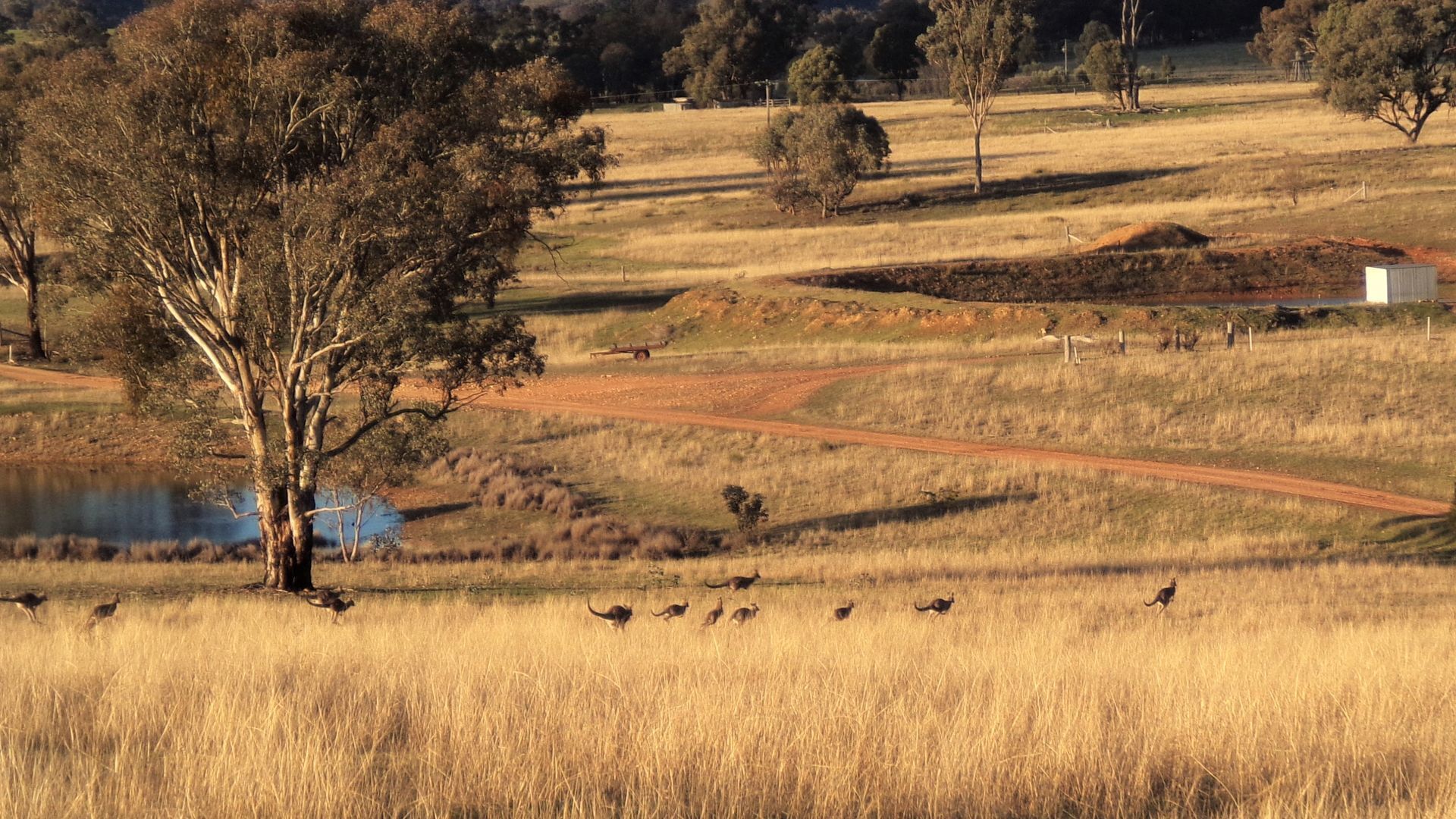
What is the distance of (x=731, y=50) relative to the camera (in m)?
134

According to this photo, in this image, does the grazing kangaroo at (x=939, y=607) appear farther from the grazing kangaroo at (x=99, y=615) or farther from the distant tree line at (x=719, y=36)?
the distant tree line at (x=719, y=36)

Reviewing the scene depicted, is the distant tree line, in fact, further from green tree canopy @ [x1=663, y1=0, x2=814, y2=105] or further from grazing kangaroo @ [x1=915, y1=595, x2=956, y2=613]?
grazing kangaroo @ [x1=915, y1=595, x2=956, y2=613]

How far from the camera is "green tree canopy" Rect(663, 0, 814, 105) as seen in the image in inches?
5241

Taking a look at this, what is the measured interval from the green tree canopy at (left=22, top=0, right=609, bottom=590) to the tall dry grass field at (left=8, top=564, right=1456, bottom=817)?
8502 millimetres

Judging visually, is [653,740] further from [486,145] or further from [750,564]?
[750,564]

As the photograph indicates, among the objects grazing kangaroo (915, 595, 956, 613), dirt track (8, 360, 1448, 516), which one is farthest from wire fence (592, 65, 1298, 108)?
grazing kangaroo (915, 595, 956, 613)

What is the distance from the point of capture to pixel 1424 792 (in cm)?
691

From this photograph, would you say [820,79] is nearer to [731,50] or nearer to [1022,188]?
[731,50]

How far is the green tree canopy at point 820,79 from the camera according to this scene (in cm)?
11575

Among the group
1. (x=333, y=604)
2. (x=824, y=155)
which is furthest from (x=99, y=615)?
(x=824, y=155)

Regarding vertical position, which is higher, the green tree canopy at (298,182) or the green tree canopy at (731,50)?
the green tree canopy at (731,50)

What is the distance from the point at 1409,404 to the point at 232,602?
27.7m

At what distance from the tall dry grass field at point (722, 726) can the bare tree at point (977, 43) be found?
265 ft

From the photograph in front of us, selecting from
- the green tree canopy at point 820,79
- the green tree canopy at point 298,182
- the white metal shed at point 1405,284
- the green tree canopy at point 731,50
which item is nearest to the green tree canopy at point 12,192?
the green tree canopy at point 298,182
